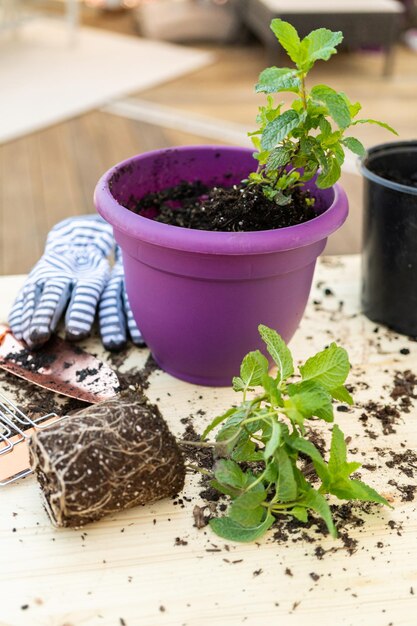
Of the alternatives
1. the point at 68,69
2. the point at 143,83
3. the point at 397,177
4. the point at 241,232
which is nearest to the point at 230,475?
the point at 241,232

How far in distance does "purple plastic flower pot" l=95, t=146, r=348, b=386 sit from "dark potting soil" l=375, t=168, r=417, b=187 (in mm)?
175

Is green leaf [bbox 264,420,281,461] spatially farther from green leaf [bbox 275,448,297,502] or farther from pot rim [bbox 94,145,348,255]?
pot rim [bbox 94,145,348,255]

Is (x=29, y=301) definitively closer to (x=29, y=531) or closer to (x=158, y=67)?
(x=29, y=531)

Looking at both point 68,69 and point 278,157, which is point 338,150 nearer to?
point 278,157

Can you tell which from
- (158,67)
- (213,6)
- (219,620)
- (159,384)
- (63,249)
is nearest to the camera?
(219,620)

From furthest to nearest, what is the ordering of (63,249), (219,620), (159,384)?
(63,249), (159,384), (219,620)

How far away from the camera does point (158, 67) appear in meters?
3.13

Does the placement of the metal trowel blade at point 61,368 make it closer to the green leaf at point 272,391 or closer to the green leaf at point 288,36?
the green leaf at point 272,391

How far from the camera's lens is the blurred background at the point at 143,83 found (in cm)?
207

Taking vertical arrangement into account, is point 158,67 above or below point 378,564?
below

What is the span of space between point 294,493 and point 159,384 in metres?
0.29

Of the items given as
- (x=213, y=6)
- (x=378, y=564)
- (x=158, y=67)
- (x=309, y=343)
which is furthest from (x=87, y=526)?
(x=213, y=6)

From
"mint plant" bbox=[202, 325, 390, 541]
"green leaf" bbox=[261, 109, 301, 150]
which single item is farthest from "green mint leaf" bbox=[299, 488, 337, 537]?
"green leaf" bbox=[261, 109, 301, 150]

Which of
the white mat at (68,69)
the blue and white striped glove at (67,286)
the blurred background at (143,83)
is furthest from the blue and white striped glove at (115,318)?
the white mat at (68,69)
